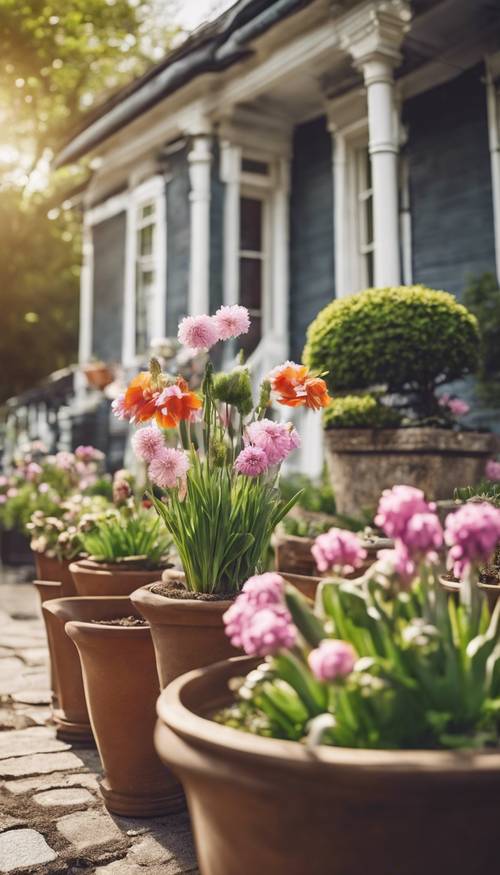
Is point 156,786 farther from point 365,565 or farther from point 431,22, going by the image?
point 431,22

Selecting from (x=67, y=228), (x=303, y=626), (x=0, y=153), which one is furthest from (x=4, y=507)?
(x=67, y=228)

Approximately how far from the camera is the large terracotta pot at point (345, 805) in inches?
44.3

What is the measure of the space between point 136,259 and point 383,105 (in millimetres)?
4984

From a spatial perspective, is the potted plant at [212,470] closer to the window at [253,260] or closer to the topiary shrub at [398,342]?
the topiary shrub at [398,342]

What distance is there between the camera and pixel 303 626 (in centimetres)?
150

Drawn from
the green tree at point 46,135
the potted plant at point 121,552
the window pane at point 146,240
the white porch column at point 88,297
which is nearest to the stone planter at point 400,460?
the potted plant at point 121,552

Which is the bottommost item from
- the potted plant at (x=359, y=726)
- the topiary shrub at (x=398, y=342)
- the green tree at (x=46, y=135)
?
the potted plant at (x=359, y=726)

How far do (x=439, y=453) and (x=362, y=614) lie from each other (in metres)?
3.18

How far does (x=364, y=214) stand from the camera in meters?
8.35

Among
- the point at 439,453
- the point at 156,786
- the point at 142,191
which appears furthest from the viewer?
the point at 142,191

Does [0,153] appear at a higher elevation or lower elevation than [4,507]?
higher

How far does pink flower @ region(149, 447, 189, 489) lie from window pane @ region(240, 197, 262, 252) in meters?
7.30

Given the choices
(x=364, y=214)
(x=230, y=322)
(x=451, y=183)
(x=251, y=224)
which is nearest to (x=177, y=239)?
(x=251, y=224)

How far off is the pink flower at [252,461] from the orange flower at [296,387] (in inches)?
7.3
